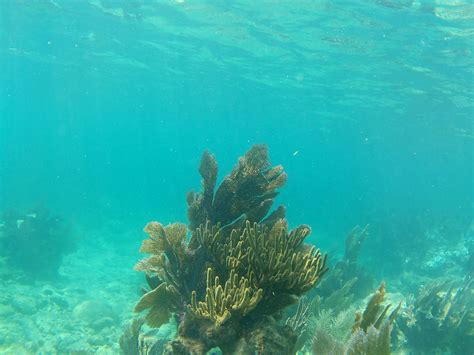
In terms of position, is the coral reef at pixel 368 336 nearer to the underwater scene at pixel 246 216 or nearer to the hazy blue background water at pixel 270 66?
the underwater scene at pixel 246 216

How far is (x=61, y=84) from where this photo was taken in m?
61.7

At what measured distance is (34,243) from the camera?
16.0 m

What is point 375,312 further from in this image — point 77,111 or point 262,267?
point 77,111

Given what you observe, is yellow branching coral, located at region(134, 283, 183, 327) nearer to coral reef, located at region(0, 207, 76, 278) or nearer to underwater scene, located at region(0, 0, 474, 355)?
underwater scene, located at region(0, 0, 474, 355)

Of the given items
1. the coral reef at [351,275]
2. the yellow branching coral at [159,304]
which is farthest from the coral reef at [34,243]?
the yellow branching coral at [159,304]

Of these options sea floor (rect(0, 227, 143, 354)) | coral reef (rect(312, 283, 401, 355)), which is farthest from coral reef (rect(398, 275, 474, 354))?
sea floor (rect(0, 227, 143, 354))

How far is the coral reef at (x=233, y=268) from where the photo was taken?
9.98 ft

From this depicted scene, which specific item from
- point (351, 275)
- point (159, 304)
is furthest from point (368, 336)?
point (351, 275)

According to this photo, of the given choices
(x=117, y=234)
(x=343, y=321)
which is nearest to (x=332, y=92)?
(x=117, y=234)

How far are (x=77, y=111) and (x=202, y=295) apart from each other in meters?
112

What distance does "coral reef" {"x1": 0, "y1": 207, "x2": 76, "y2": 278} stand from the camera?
15703mm

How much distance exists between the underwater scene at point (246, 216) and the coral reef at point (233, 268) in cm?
2

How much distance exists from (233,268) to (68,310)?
12.5m

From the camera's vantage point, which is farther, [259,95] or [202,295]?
[259,95]
